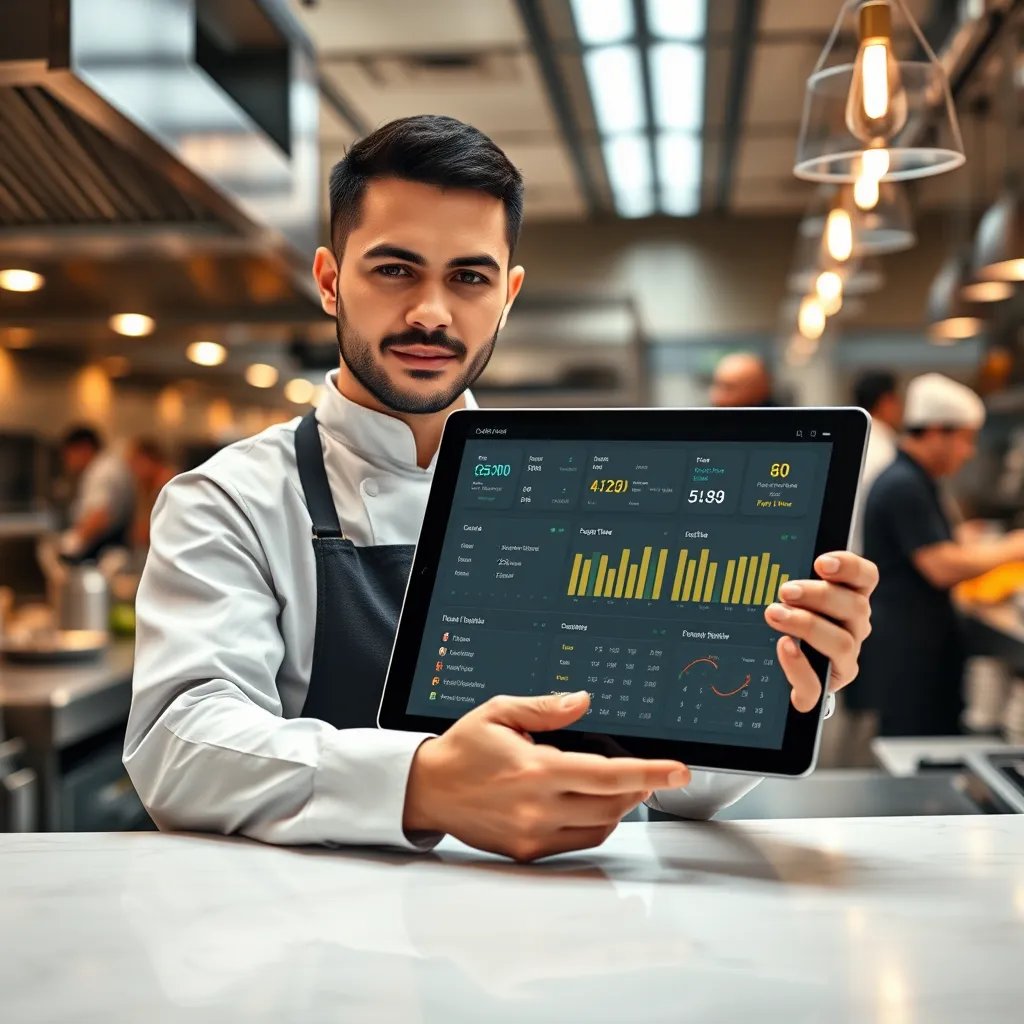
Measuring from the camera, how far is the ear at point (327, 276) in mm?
1382

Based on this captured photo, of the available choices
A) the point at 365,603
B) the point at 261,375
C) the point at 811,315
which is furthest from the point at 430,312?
the point at 261,375

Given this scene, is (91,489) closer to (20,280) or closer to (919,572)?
(20,280)

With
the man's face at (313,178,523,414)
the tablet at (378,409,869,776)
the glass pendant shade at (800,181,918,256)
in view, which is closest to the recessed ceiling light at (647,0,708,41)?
the glass pendant shade at (800,181,918,256)

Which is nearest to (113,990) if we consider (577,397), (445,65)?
(445,65)

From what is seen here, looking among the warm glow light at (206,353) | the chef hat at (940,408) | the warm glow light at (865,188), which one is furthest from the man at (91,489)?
the warm glow light at (865,188)

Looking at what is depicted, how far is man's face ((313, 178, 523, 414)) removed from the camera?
1222 mm

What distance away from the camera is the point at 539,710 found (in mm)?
873

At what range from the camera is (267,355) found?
20.8 ft

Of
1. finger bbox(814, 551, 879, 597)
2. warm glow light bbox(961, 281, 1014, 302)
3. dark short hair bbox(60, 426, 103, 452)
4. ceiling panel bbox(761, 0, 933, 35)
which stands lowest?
dark short hair bbox(60, 426, 103, 452)

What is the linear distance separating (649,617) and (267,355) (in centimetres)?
562

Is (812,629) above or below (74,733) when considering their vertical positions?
above

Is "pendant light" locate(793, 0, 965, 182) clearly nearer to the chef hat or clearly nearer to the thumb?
the thumb

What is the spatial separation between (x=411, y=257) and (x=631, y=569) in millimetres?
422

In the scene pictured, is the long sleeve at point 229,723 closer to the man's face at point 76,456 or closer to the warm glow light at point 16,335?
the warm glow light at point 16,335
